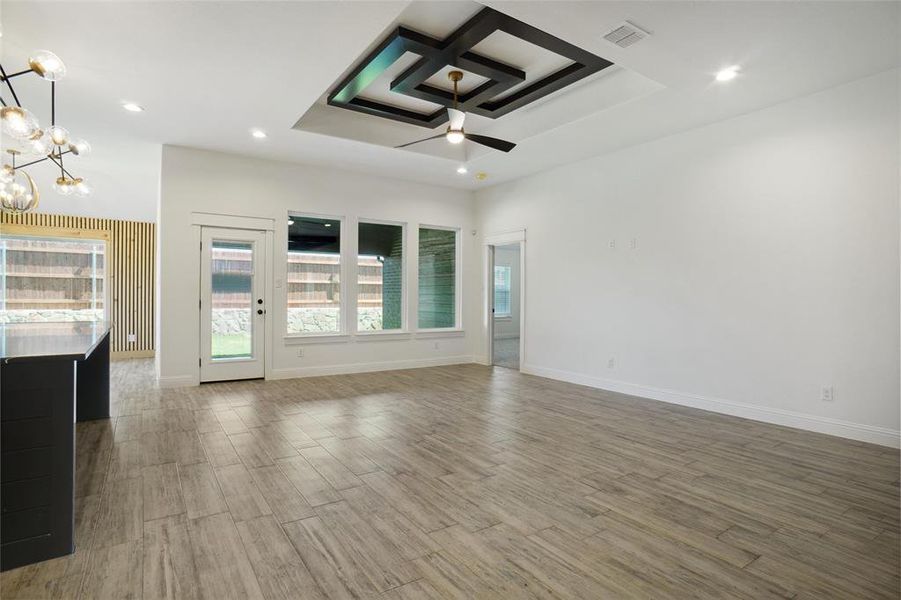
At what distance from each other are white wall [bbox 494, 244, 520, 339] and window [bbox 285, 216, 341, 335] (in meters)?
6.03

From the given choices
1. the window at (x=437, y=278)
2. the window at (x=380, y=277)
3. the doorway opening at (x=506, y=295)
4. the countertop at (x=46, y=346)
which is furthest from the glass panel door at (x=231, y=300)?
the doorway opening at (x=506, y=295)

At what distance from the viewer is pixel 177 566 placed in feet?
6.57

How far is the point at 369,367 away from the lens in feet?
23.3

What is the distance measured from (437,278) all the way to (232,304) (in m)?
3.30

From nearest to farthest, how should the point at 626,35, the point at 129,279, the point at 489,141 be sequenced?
1. the point at 626,35
2. the point at 489,141
3. the point at 129,279

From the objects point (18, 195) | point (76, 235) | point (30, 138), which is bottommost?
point (18, 195)

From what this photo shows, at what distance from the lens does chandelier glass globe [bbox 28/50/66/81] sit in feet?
8.58

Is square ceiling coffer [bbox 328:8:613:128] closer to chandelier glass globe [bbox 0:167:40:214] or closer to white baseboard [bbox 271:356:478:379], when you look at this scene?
chandelier glass globe [bbox 0:167:40:214]

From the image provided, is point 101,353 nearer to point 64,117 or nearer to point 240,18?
point 64,117

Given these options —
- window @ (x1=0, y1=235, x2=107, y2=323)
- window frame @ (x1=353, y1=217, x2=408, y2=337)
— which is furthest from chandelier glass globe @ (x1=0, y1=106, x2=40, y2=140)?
window @ (x1=0, y1=235, x2=107, y2=323)

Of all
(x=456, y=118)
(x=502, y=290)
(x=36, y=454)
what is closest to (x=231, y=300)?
(x=456, y=118)

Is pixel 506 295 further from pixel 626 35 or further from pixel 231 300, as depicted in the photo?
pixel 626 35

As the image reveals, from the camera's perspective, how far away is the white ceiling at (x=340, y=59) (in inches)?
116

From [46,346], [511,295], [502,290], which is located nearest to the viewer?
[46,346]
